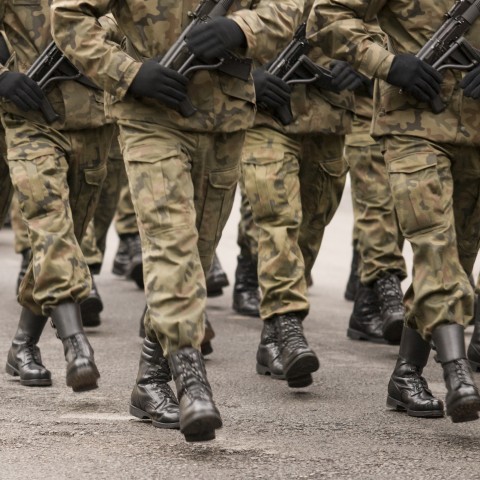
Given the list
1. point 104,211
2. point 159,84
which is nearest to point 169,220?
point 159,84

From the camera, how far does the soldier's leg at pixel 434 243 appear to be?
214 inches

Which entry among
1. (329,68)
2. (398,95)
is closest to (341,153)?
(329,68)

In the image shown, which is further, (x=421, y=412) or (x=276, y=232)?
(x=276, y=232)

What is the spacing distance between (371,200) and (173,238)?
8.40ft

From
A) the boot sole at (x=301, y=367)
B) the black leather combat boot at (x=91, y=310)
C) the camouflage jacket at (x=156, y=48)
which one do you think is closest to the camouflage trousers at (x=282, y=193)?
the boot sole at (x=301, y=367)

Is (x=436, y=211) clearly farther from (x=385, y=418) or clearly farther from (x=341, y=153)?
(x=341, y=153)

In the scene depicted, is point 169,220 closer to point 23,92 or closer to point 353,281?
point 23,92

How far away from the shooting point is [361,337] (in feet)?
26.2

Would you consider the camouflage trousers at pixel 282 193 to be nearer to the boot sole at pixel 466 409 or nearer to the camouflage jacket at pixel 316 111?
the camouflage jacket at pixel 316 111

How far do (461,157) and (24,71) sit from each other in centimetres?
198

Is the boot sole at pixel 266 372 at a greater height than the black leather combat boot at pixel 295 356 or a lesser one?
lesser

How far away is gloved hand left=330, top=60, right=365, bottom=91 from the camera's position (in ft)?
22.2

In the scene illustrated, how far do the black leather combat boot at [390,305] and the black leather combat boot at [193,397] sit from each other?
2.37m

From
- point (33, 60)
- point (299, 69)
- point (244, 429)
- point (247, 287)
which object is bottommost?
point (247, 287)
